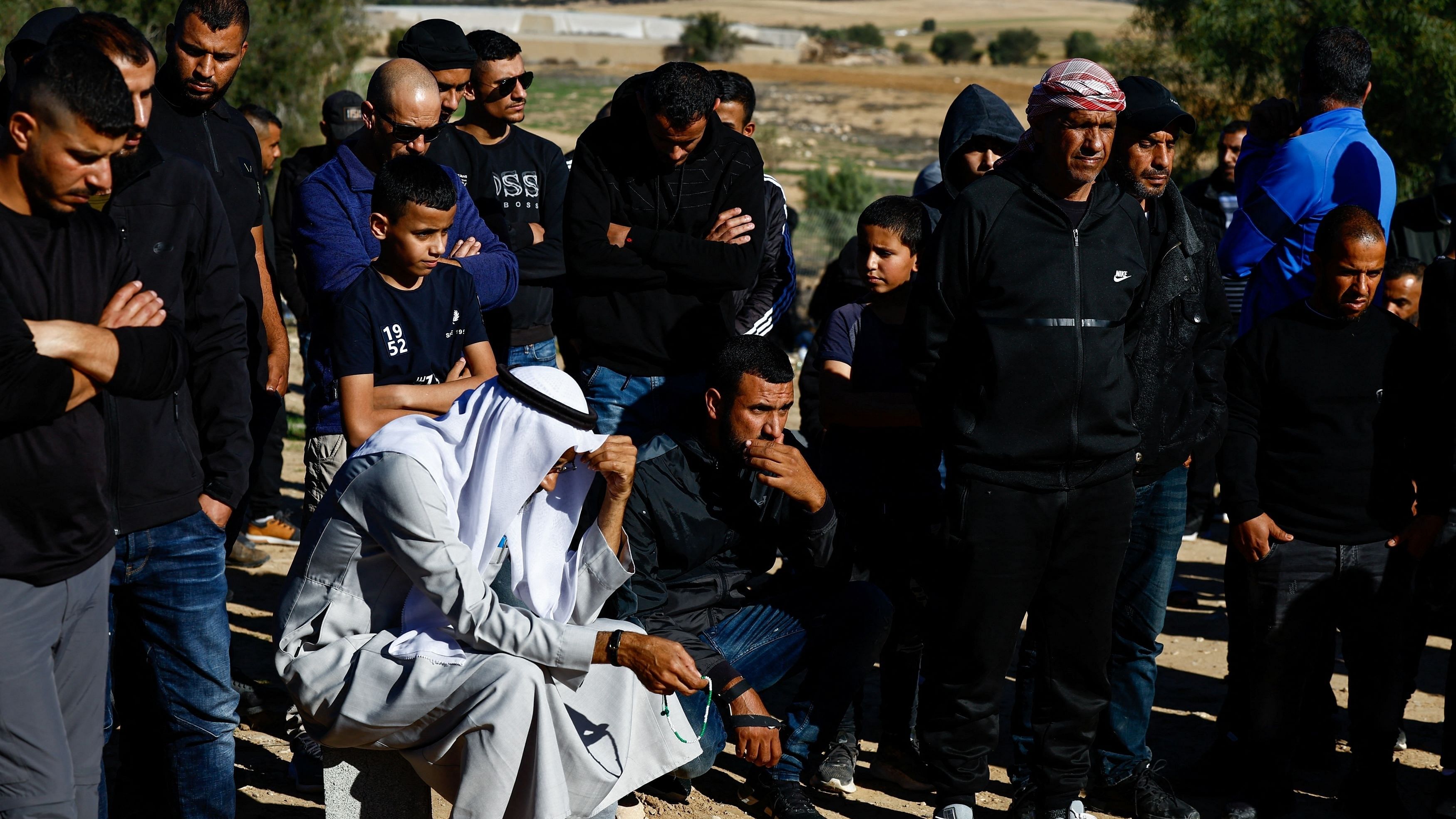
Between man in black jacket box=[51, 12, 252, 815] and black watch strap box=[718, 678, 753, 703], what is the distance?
1426 mm

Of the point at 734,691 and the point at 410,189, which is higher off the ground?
the point at 410,189

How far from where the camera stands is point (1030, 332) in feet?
12.5

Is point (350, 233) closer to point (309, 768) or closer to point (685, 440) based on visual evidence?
point (685, 440)

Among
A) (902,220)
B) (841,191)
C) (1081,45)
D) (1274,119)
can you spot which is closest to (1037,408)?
(902,220)

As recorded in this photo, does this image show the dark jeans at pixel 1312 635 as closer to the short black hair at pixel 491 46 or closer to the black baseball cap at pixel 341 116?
the short black hair at pixel 491 46

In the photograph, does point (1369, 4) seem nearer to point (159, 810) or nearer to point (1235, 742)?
point (1235, 742)

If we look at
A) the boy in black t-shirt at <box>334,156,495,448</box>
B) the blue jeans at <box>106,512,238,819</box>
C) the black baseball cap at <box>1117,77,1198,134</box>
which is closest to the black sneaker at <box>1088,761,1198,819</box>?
the black baseball cap at <box>1117,77,1198,134</box>

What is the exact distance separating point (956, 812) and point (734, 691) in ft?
2.59

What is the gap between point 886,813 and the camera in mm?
4555

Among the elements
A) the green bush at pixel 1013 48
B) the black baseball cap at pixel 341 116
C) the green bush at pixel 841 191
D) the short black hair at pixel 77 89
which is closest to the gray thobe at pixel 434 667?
the short black hair at pixel 77 89

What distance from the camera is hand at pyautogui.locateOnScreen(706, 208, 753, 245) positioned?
4.99 meters

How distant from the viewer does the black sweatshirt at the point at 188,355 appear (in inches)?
128

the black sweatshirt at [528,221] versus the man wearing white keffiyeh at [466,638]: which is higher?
the black sweatshirt at [528,221]

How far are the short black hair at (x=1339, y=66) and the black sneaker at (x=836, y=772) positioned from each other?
3.15 metres
